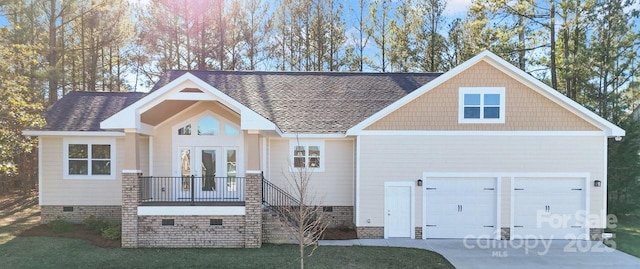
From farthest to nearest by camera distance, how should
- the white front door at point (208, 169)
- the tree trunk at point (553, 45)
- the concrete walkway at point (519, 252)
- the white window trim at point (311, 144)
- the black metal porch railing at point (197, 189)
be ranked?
the tree trunk at point (553, 45) → the white window trim at point (311, 144) → the white front door at point (208, 169) → the black metal porch railing at point (197, 189) → the concrete walkway at point (519, 252)

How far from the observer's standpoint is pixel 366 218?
40.8 ft

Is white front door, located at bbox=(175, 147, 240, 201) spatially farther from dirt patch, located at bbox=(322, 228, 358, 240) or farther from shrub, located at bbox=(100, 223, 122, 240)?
dirt patch, located at bbox=(322, 228, 358, 240)

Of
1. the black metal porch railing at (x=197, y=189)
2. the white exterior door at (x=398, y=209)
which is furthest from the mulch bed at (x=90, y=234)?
the black metal porch railing at (x=197, y=189)

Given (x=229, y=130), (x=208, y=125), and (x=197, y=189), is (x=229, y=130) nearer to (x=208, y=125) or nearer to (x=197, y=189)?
(x=208, y=125)

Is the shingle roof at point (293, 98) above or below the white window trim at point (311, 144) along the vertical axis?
above

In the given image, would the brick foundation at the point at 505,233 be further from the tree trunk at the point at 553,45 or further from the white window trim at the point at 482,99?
the tree trunk at the point at 553,45

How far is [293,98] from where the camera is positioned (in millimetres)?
15781

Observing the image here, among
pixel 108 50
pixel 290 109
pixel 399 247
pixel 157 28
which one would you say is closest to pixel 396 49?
pixel 290 109

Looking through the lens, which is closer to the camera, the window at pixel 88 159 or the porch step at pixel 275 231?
the porch step at pixel 275 231

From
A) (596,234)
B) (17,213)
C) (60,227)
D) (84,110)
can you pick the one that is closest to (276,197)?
(60,227)

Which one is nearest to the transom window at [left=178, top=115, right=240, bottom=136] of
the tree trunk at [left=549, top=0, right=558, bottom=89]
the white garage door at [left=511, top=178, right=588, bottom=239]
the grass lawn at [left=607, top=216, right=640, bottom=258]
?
the white garage door at [left=511, top=178, right=588, bottom=239]

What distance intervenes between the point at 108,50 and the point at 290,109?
63.0 feet

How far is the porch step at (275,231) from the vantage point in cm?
1154

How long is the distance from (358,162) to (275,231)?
351cm
